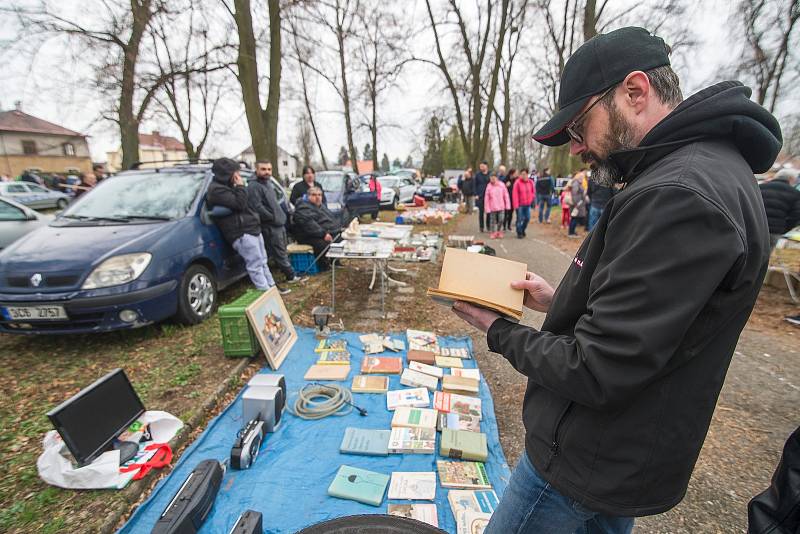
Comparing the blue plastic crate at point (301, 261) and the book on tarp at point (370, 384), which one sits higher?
the blue plastic crate at point (301, 261)

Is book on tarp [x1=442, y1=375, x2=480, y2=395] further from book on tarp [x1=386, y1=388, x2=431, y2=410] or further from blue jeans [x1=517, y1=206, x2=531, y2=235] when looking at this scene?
blue jeans [x1=517, y1=206, x2=531, y2=235]

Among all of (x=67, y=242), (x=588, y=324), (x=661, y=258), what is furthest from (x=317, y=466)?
(x=67, y=242)

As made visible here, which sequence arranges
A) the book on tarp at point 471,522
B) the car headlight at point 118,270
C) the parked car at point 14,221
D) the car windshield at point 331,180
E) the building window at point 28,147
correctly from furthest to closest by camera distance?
the building window at point 28,147 < the car windshield at point 331,180 < the parked car at point 14,221 < the car headlight at point 118,270 < the book on tarp at point 471,522

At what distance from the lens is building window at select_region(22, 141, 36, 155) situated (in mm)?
39094

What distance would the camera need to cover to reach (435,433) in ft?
9.36

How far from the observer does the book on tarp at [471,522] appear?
2.06 meters

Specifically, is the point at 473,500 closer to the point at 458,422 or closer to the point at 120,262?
the point at 458,422

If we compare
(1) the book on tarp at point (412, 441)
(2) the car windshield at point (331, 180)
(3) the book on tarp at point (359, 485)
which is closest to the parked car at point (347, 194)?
(2) the car windshield at point (331, 180)

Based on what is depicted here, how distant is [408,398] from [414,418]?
11.7 inches

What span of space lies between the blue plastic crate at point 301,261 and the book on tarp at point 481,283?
5.50 metres

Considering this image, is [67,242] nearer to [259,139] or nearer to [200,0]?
[259,139]

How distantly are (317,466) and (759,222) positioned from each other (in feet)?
8.84

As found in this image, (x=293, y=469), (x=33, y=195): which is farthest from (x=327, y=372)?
(x=33, y=195)

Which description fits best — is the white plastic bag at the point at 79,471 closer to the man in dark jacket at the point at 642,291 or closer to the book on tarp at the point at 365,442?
the book on tarp at the point at 365,442
